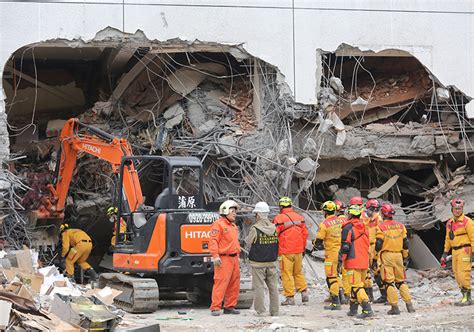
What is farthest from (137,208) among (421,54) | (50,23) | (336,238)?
(421,54)

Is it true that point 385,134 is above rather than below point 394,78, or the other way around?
below

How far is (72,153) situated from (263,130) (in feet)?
12.7

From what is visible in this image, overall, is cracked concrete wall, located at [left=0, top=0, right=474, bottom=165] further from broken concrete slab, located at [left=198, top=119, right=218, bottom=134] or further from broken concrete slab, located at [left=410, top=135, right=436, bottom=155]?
broken concrete slab, located at [left=198, top=119, right=218, bottom=134]

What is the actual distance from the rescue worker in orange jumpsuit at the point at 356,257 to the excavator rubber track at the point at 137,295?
285 centimetres

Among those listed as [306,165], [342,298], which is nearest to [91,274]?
[306,165]

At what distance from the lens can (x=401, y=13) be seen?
17391 mm

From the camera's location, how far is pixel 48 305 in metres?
11.1

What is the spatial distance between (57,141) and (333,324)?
8.89m

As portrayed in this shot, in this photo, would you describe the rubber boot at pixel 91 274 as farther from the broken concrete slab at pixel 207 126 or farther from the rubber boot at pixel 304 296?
the rubber boot at pixel 304 296

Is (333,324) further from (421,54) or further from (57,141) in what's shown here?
(57,141)

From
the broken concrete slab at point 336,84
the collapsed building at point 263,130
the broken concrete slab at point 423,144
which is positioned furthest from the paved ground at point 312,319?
the broken concrete slab at point 336,84

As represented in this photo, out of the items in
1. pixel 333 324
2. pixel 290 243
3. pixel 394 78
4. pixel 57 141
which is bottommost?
pixel 333 324

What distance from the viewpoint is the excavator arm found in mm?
14875

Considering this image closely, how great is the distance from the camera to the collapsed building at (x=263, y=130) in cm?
1670
